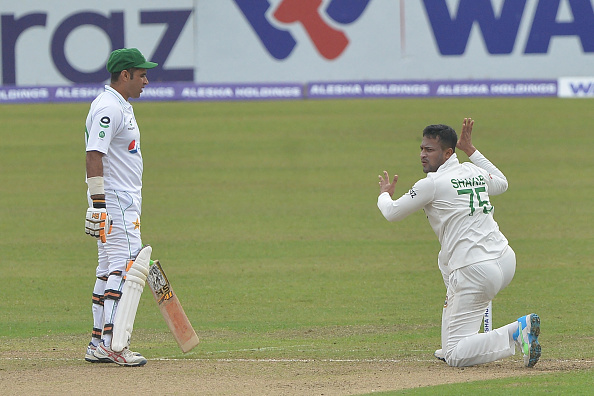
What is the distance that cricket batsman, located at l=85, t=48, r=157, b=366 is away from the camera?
7.14m

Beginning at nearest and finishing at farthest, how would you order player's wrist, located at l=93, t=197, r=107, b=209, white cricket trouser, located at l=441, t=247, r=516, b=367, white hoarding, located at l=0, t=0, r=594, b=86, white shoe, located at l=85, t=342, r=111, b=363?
white cricket trouser, located at l=441, t=247, r=516, b=367 → player's wrist, located at l=93, t=197, r=107, b=209 → white shoe, located at l=85, t=342, r=111, b=363 → white hoarding, located at l=0, t=0, r=594, b=86

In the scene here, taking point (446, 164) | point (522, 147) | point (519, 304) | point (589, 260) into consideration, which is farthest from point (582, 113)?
point (446, 164)

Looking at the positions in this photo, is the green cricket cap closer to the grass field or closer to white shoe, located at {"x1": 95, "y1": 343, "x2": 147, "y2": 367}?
white shoe, located at {"x1": 95, "y1": 343, "x2": 147, "y2": 367}

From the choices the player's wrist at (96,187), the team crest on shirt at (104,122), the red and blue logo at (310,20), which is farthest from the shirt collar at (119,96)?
the red and blue logo at (310,20)

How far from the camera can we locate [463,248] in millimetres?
7070

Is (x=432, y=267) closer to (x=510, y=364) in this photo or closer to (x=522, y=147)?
(x=510, y=364)

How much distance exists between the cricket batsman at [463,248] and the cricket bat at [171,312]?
1752 millimetres

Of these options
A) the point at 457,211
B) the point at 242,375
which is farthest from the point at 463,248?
the point at 242,375

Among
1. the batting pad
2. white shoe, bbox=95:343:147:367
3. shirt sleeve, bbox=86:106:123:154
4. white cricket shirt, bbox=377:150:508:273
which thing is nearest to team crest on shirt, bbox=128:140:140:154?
shirt sleeve, bbox=86:106:123:154

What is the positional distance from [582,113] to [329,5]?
956cm

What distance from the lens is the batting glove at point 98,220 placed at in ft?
22.9

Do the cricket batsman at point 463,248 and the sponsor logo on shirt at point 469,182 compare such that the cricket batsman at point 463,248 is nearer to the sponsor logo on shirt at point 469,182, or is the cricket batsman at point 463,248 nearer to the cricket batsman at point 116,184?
the sponsor logo on shirt at point 469,182

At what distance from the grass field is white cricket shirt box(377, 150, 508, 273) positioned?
973mm

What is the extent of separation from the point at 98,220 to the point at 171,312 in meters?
1.01
